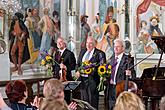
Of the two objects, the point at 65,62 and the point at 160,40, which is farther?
the point at 65,62

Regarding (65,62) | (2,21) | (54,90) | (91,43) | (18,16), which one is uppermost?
(18,16)

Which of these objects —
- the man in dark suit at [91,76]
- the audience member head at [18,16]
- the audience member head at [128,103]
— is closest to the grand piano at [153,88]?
the man in dark suit at [91,76]

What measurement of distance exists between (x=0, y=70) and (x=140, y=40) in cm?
469

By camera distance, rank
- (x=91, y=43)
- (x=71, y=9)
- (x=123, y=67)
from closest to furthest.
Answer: (x=123, y=67) → (x=91, y=43) → (x=71, y=9)

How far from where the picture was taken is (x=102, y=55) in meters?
9.37

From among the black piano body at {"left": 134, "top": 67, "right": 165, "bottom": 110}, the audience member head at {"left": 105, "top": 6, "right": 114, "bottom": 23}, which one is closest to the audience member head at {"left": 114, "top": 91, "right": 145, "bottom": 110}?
the black piano body at {"left": 134, "top": 67, "right": 165, "bottom": 110}

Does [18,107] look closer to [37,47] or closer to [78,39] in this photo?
[37,47]

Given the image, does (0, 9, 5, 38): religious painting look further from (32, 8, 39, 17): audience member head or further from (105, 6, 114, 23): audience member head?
(105, 6, 114, 23): audience member head

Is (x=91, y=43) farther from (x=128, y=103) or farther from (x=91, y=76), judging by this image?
(x=128, y=103)

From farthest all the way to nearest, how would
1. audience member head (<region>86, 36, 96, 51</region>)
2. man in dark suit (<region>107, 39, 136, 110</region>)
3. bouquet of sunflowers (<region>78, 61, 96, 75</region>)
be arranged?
audience member head (<region>86, 36, 96, 51</region>) → bouquet of sunflowers (<region>78, 61, 96, 75</region>) → man in dark suit (<region>107, 39, 136, 110</region>)

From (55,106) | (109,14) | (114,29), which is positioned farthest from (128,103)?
(109,14)

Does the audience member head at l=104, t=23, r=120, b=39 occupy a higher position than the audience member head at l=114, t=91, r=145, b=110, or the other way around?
the audience member head at l=104, t=23, r=120, b=39

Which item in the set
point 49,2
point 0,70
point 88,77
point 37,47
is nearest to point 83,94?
point 88,77

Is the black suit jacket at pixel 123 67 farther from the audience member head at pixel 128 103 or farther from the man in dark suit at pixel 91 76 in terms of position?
the audience member head at pixel 128 103
